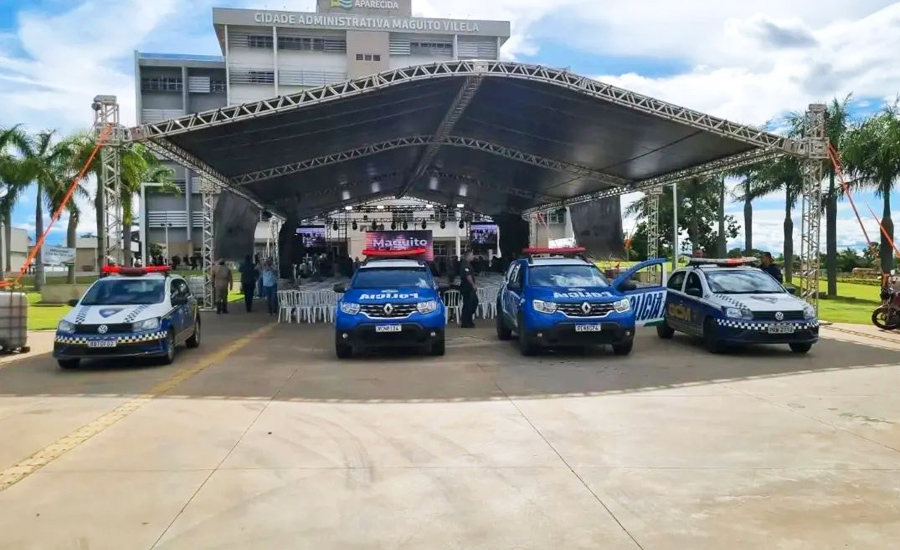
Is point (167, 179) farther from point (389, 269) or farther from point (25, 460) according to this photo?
point (25, 460)

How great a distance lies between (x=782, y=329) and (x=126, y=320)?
10.7 m

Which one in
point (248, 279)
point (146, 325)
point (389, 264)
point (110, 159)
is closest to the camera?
point (146, 325)

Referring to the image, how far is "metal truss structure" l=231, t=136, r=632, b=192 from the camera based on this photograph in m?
25.5

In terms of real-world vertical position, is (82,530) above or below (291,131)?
below

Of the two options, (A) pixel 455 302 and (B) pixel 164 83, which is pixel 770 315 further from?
(B) pixel 164 83

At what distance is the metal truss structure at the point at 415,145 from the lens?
2550 centimetres

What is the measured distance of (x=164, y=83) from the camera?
68.4 metres

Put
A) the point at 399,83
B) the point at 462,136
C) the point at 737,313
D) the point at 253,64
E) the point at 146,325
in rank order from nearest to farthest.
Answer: the point at 146,325, the point at 737,313, the point at 399,83, the point at 462,136, the point at 253,64

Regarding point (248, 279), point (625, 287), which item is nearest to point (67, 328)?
point (625, 287)

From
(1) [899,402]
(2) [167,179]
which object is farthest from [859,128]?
(2) [167,179]

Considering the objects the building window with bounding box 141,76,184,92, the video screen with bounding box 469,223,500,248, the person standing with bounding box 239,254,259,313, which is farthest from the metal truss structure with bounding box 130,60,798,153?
the building window with bounding box 141,76,184,92

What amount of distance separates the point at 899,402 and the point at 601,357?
4.99m

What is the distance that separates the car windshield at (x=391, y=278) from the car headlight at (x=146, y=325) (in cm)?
345

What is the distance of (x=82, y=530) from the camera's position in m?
5.00
